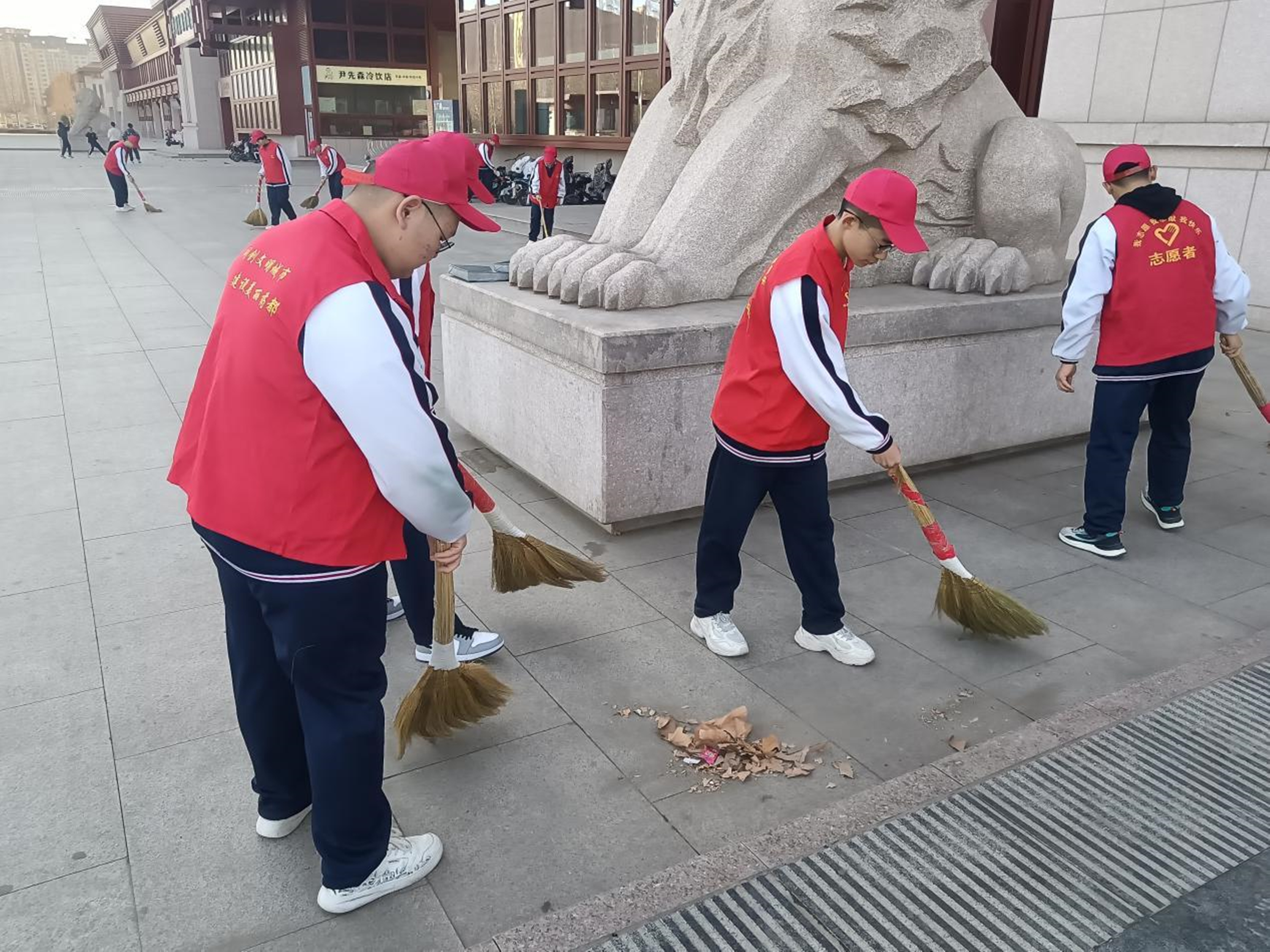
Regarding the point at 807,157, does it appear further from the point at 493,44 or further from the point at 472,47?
the point at 472,47

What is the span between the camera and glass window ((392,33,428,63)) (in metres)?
37.0

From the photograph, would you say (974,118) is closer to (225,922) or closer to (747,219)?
(747,219)

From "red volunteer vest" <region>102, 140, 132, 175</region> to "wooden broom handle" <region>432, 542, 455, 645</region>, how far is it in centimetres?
1827

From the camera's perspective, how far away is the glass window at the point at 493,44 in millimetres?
26391

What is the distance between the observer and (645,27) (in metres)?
20.8

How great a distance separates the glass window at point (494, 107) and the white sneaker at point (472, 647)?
25.8 meters

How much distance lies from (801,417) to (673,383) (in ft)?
4.20

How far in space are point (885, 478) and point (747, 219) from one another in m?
1.64

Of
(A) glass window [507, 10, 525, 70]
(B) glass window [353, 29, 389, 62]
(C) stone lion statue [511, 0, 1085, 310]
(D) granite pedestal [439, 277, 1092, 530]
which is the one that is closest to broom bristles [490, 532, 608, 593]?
(D) granite pedestal [439, 277, 1092, 530]

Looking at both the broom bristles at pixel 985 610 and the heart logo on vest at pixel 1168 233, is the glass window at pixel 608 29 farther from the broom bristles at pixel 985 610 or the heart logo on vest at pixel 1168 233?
the broom bristles at pixel 985 610

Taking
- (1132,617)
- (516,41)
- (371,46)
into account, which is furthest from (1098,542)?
(371,46)

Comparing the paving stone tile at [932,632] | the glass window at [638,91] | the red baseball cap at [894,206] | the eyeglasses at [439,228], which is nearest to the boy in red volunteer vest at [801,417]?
the red baseball cap at [894,206]

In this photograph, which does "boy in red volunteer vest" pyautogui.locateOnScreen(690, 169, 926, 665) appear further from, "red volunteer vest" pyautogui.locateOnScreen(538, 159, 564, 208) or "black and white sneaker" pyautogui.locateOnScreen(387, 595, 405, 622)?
"red volunteer vest" pyautogui.locateOnScreen(538, 159, 564, 208)

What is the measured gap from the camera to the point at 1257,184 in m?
8.78
